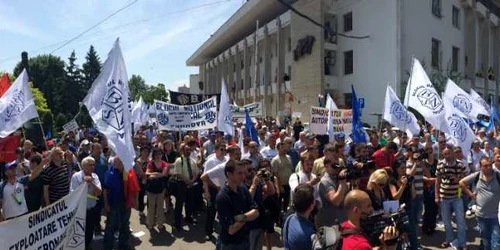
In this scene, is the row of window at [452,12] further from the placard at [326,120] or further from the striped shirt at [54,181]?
the striped shirt at [54,181]

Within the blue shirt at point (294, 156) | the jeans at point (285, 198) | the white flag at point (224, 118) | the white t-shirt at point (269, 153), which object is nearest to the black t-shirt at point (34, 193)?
the jeans at point (285, 198)

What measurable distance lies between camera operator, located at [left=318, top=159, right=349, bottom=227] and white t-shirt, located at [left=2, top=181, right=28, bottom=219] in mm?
4332

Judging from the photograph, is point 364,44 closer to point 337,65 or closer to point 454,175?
point 337,65

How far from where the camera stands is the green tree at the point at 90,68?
229ft

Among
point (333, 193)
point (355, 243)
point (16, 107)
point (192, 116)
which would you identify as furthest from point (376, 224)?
point (192, 116)

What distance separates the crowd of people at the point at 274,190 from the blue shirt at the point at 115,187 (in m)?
0.02

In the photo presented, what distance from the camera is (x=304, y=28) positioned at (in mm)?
36938

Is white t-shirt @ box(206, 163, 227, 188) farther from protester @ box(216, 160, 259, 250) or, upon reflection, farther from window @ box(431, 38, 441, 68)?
window @ box(431, 38, 441, 68)

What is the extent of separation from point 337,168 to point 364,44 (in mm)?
29460

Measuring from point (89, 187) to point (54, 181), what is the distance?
2.26 ft

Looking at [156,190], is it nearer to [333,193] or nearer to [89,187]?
[89,187]

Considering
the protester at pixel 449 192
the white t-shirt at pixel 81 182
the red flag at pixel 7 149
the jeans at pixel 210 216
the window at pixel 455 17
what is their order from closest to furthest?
the white t-shirt at pixel 81 182 < the protester at pixel 449 192 < the red flag at pixel 7 149 < the jeans at pixel 210 216 < the window at pixel 455 17

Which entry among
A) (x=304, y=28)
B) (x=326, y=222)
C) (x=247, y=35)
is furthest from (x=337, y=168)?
(x=247, y=35)

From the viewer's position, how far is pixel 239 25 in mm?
52750
